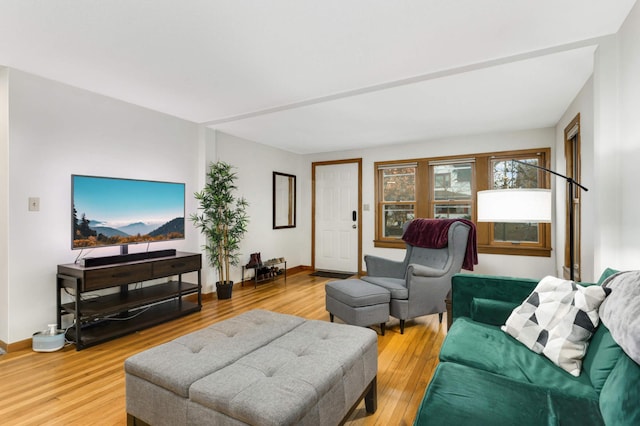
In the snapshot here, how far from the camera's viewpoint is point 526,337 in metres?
1.65

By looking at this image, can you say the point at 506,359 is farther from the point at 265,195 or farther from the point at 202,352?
the point at 265,195

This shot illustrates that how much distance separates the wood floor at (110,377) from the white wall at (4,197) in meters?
0.40

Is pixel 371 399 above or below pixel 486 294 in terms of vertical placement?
below

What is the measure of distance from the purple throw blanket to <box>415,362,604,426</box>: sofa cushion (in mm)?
2093

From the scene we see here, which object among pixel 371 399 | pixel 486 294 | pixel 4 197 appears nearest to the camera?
pixel 371 399

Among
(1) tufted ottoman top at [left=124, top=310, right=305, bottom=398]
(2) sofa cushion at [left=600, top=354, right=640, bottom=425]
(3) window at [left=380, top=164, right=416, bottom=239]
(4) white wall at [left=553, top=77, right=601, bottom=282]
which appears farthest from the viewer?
Result: (3) window at [left=380, top=164, right=416, bottom=239]

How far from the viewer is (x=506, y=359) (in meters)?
1.50

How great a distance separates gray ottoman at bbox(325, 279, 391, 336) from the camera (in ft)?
Result: 9.12

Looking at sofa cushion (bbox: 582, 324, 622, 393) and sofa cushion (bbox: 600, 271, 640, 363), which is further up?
sofa cushion (bbox: 600, 271, 640, 363)

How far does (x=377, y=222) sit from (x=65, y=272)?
4.15m

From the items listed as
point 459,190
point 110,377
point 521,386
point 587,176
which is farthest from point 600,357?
point 459,190

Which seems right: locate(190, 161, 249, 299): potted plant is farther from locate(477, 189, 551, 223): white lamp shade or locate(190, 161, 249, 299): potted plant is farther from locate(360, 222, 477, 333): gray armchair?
locate(477, 189, 551, 223): white lamp shade

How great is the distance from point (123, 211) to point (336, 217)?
3458mm

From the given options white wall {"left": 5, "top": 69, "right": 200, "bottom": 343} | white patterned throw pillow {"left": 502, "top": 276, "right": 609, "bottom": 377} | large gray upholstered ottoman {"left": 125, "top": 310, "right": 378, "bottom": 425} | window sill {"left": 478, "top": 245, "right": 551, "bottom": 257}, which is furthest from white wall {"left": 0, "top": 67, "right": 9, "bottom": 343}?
window sill {"left": 478, "top": 245, "right": 551, "bottom": 257}
